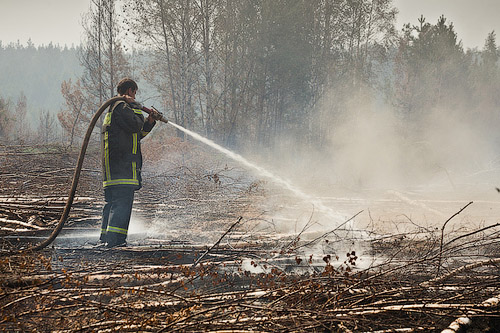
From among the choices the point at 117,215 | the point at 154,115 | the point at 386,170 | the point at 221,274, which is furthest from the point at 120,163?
the point at 386,170

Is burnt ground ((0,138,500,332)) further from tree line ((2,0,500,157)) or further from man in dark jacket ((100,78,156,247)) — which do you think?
tree line ((2,0,500,157))

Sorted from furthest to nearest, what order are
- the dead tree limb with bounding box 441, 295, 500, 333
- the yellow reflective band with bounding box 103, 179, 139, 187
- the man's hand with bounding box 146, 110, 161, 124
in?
the man's hand with bounding box 146, 110, 161, 124
the yellow reflective band with bounding box 103, 179, 139, 187
the dead tree limb with bounding box 441, 295, 500, 333

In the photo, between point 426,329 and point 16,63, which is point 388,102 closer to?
point 426,329

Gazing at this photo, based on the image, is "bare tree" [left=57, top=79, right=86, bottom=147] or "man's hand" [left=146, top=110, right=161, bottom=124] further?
"bare tree" [left=57, top=79, right=86, bottom=147]

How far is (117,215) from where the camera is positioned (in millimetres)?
5227

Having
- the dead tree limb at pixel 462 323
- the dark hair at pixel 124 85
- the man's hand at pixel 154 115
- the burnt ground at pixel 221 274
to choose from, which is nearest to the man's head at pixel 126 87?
the dark hair at pixel 124 85

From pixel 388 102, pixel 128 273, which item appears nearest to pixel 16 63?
pixel 388 102

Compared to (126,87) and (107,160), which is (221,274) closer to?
(107,160)

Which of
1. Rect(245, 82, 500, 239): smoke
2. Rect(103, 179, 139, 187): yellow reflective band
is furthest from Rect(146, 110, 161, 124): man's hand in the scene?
Rect(245, 82, 500, 239): smoke

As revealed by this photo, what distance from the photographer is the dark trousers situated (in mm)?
5195

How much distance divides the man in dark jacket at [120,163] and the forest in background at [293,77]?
545 inches

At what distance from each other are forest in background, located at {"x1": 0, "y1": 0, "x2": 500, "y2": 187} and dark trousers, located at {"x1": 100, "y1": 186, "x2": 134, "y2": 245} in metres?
14.0

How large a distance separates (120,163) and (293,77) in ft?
65.9

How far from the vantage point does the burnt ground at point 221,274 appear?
2.96 m
